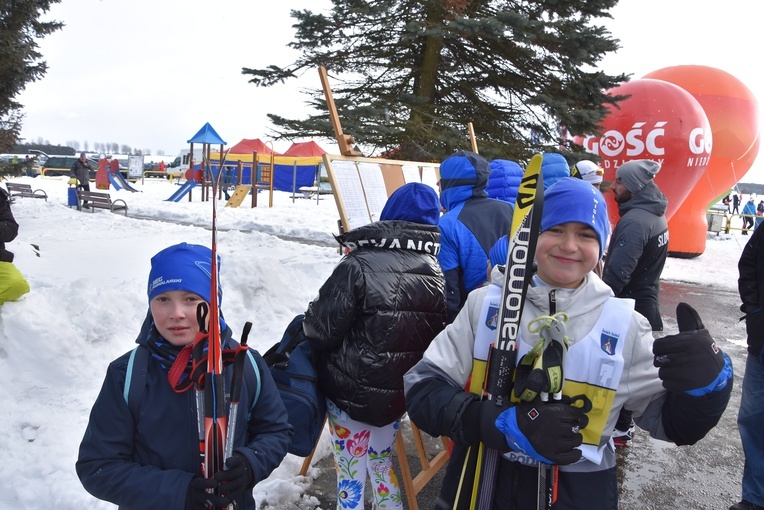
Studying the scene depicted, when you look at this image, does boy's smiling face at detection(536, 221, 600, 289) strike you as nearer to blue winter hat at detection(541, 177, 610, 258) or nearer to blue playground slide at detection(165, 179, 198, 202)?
blue winter hat at detection(541, 177, 610, 258)

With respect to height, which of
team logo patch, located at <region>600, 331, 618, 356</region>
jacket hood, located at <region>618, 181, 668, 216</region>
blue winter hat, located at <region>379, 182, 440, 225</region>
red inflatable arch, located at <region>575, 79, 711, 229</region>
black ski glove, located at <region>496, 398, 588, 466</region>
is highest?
red inflatable arch, located at <region>575, 79, 711, 229</region>

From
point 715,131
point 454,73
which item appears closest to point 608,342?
point 454,73

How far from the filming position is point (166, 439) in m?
1.78

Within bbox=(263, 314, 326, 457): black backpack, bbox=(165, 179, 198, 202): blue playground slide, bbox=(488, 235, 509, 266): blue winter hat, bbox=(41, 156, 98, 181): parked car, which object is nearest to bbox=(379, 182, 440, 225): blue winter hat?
bbox=(488, 235, 509, 266): blue winter hat

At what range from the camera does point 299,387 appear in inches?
101

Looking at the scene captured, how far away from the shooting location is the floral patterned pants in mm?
2727

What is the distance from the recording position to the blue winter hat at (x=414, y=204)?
2730 millimetres

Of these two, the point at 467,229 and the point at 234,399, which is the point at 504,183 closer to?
the point at 467,229

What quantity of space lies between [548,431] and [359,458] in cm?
155

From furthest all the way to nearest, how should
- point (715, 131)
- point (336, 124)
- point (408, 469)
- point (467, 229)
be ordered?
point (715, 131) → point (336, 124) → point (467, 229) → point (408, 469)

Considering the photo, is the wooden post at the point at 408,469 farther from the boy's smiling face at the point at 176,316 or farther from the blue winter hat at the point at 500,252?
the boy's smiling face at the point at 176,316

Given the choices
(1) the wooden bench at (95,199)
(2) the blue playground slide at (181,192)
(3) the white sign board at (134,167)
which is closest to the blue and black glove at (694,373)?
(1) the wooden bench at (95,199)

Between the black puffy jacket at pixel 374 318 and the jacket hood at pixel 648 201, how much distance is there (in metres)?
2.54

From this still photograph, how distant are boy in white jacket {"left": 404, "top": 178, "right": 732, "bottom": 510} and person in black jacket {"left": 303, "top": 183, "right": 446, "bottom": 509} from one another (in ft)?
2.32
